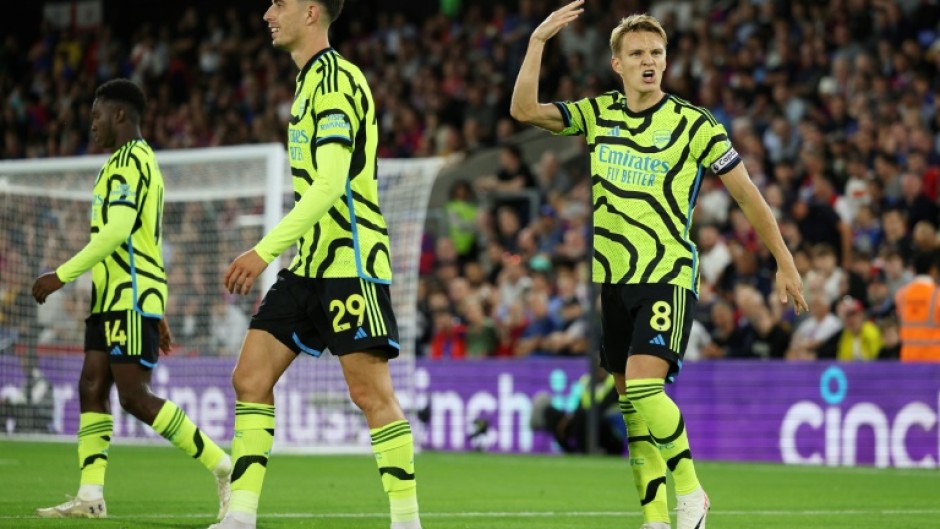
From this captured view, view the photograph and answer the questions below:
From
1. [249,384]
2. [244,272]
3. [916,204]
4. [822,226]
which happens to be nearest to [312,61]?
[244,272]

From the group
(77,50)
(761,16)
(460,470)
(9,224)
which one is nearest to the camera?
(460,470)

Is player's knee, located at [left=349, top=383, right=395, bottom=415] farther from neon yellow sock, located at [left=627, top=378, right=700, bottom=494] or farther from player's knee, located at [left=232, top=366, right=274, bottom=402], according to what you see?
neon yellow sock, located at [left=627, top=378, right=700, bottom=494]

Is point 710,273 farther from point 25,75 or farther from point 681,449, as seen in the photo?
point 25,75

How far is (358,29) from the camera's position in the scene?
26.9m

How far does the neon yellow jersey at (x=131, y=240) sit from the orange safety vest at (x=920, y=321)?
814cm

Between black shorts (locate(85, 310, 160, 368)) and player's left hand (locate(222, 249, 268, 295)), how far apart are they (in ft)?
8.49

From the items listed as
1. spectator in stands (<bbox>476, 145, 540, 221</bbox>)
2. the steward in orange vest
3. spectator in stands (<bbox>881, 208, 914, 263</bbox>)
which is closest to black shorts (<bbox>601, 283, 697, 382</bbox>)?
the steward in orange vest

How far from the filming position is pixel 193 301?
16.9 metres

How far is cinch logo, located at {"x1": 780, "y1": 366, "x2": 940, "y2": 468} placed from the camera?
45.8ft

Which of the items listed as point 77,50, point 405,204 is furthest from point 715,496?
point 77,50

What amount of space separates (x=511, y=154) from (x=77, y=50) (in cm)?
1229

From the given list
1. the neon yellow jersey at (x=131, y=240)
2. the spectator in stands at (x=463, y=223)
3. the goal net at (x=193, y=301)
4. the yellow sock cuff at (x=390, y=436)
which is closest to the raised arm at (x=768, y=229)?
the yellow sock cuff at (x=390, y=436)

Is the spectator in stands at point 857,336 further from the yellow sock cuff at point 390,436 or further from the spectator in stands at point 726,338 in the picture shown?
the yellow sock cuff at point 390,436

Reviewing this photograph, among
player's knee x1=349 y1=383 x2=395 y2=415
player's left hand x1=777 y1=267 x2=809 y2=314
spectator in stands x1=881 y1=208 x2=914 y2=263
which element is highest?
spectator in stands x1=881 y1=208 x2=914 y2=263
